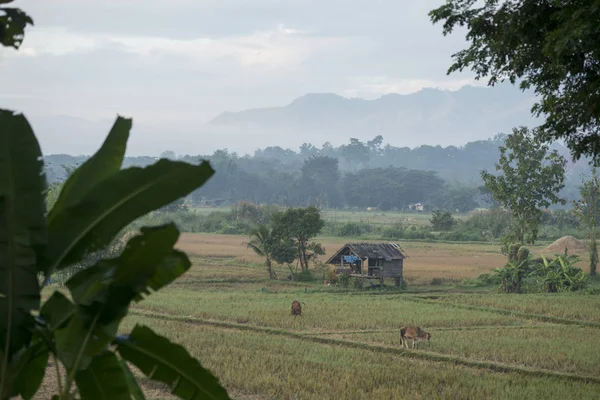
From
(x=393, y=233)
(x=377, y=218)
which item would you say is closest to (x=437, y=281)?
(x=393, y=233)

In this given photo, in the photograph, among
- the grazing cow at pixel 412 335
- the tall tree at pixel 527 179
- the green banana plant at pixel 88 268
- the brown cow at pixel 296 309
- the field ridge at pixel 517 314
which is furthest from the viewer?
the tall tree at pixel 527 179

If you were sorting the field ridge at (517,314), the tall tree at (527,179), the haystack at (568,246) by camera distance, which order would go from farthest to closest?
the haystack at (568,246) → the tall tree at (527,179) → the field ridge at (517,314)

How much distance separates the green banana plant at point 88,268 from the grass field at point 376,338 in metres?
5.78

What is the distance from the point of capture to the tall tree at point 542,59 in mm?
8965

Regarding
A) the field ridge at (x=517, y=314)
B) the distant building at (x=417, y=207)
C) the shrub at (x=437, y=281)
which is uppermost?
A: the distant building at (x=417, y=207)

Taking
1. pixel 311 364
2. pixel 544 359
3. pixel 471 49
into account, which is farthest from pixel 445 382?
pixel 471 49

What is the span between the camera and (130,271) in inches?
117

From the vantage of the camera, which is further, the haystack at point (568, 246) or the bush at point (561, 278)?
the haystack at point (568, 246)

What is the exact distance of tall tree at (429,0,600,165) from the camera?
8.96 m

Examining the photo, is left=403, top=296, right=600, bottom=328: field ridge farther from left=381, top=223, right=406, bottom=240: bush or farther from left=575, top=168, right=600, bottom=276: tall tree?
left=381, top=223, right=406, bottom=240: bush

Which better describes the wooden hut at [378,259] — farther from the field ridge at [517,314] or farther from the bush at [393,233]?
the bush at [393,233]

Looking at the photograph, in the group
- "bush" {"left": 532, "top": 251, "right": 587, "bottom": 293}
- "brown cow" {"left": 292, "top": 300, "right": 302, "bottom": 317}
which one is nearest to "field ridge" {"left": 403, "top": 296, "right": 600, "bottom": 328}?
"brown cow" {"left": 292, "top": 300, "right": 302, "bottom": 317}

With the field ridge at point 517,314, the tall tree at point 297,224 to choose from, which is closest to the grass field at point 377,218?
the tall tree at point 297,224

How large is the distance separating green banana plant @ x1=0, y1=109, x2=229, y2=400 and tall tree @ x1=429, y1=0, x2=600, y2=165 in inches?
233
